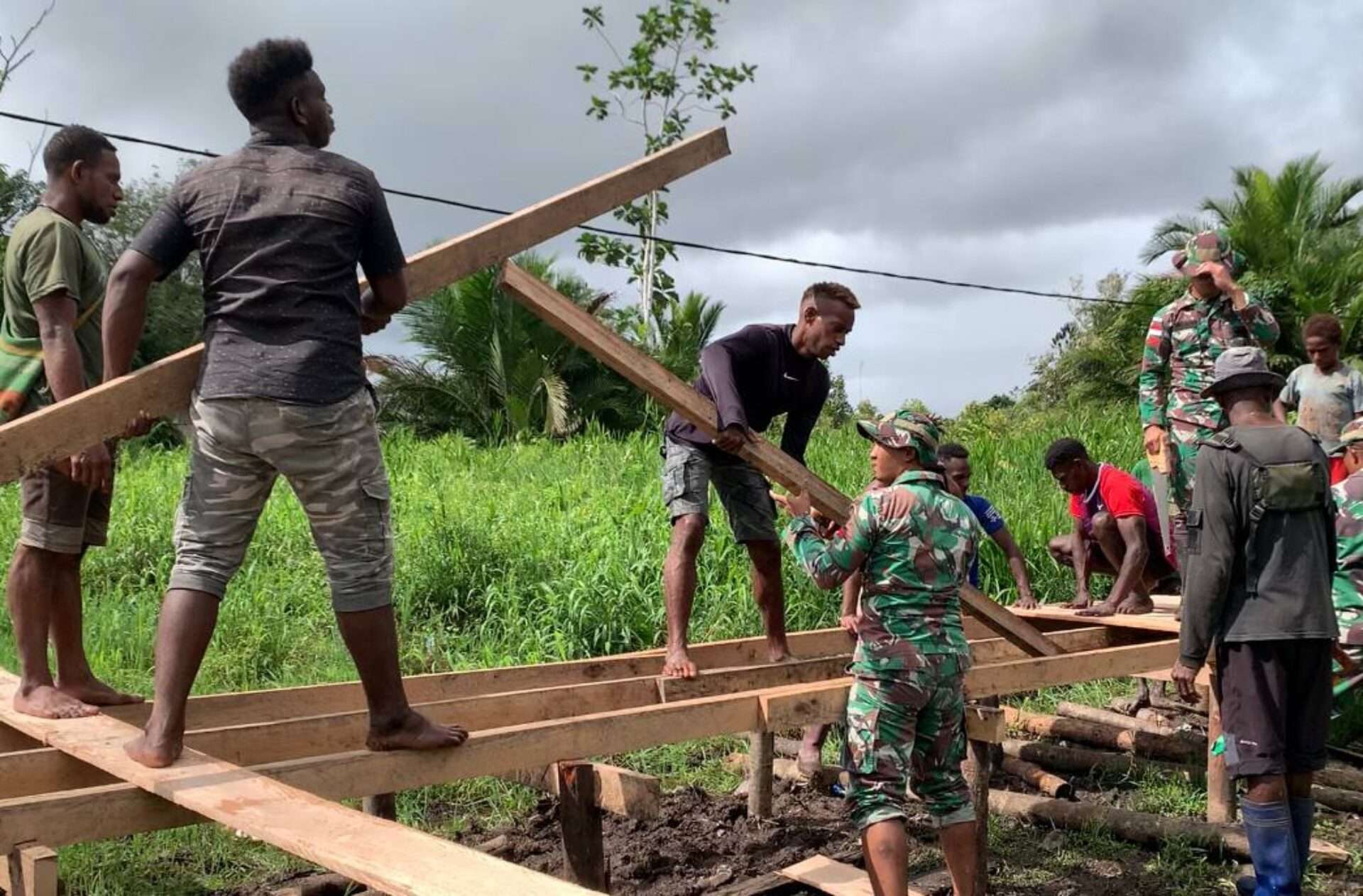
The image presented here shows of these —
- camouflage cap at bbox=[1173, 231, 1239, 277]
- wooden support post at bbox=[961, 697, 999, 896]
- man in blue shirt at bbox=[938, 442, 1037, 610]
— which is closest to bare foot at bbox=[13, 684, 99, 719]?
wooden support post at bbox=[961, 697, 999, 896]

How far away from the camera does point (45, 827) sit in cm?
280

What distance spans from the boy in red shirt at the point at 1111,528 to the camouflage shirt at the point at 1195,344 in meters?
0.59

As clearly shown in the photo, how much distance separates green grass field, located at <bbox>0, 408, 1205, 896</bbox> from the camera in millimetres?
5504

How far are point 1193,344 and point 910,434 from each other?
283 centimetres

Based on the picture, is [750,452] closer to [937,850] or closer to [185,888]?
[937,850]

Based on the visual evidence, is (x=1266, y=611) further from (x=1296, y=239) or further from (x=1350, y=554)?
(x=1296, y=239)

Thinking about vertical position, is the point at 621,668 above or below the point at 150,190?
below

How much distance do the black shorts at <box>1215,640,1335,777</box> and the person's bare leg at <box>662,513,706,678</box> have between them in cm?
194

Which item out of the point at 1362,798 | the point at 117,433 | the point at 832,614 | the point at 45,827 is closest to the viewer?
the point at 45,827

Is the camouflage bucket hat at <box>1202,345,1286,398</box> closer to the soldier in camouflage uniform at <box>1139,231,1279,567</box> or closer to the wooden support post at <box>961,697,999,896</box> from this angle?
the wooden support post at <box>961,697,999,896</box>

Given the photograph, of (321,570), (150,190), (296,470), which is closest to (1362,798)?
(296,470)

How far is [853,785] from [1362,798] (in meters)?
3.16

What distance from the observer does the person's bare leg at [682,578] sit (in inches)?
190

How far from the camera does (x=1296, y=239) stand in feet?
65.2
